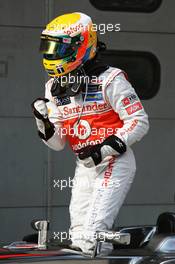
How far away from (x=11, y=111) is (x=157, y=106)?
3.78 ft

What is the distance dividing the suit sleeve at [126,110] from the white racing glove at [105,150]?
1.3 inches

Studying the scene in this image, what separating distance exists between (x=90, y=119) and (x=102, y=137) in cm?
10

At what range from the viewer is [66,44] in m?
3.90

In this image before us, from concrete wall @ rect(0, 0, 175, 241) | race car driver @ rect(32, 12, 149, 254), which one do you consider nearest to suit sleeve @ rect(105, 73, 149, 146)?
race car driver @ rect(32, 12, 149, 254)

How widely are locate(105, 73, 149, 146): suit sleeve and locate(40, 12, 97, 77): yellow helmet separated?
210 millimetres

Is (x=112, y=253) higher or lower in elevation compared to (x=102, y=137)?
lower

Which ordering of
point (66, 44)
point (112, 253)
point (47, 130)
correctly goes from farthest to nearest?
point (47, 130)
point (66, 44)
point (112, 253)

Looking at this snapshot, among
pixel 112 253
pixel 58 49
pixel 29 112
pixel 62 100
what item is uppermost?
pixel 58 49

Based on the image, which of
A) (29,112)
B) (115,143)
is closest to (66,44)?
(115,143)

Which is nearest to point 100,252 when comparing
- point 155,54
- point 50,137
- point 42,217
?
point 50,137

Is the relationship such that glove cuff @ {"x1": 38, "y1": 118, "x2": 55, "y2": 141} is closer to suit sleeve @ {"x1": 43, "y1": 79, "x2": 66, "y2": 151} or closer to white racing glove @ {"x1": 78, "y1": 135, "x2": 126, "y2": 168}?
suit sleeve @ {"x1": 43, "y1": 79, "x2": 66, "y2": 151}

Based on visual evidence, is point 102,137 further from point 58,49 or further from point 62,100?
point 58,49

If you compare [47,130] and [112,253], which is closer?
[112,253]

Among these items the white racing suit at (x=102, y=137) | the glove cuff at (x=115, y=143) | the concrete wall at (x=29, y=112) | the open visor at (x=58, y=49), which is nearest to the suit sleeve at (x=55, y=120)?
the white racing suit at (x=102, y=137)
